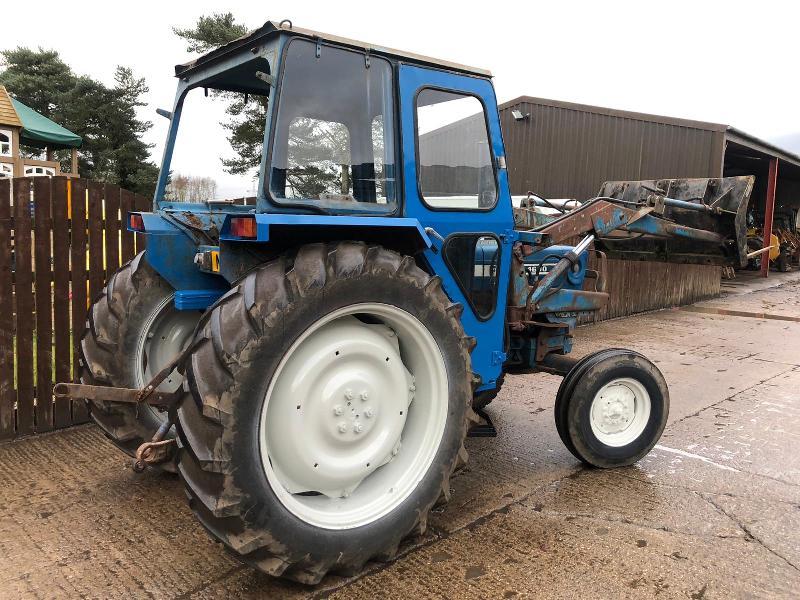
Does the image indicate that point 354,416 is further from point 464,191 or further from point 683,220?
point 683,220

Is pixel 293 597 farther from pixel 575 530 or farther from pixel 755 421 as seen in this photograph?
pixel 755 421

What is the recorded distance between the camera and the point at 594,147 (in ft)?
57.4

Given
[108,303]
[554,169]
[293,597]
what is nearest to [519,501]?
[293,597]

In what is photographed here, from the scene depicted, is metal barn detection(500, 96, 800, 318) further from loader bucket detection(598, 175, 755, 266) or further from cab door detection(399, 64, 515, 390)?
cab door detection(399, 64, 515, 390)

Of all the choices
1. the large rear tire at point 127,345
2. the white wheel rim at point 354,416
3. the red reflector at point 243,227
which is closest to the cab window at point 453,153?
the white wheel rim at point 354,416

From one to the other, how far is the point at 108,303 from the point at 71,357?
1.32 m

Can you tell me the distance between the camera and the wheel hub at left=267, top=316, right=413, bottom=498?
2.49m

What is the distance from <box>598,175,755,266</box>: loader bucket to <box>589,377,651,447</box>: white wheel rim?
1142 millimetres

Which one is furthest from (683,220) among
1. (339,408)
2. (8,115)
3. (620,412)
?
(8,115)

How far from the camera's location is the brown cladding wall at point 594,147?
15.9m

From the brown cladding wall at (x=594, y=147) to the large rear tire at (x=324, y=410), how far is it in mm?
13949

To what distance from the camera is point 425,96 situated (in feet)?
10.4

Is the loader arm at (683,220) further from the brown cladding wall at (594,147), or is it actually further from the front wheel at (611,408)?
the brown cladding wall at (594,147)

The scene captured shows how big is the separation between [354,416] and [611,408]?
77.9 inches
